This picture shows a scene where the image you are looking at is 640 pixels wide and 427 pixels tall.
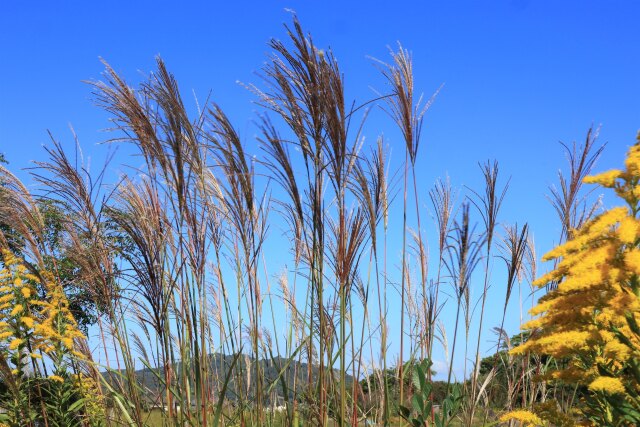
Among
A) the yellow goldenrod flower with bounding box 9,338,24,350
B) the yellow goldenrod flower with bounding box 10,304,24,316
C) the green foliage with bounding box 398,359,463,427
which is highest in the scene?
the yellow goldenrod flower with bounding box 10,304,24,316

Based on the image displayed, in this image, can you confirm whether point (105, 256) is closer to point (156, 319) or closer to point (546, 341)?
point (156, 319)

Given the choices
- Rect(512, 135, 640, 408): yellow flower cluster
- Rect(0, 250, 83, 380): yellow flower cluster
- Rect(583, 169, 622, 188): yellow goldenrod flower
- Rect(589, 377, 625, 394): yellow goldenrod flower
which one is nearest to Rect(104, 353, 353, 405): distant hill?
Rect(0, 250, 83, 380): yellow flower cluster

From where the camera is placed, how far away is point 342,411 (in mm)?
2469

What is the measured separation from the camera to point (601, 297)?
2.01m

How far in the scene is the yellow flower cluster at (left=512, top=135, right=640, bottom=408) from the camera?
6.16 feet

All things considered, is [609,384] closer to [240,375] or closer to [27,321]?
[240,375]

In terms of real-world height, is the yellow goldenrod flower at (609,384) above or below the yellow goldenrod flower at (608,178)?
below

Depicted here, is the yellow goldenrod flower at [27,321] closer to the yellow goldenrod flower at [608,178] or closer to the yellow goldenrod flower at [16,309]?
the yellow goldenrod flower at [16,309]

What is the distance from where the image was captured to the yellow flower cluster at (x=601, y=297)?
6.16 feet

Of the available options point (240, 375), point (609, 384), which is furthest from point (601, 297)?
point (240, 375)

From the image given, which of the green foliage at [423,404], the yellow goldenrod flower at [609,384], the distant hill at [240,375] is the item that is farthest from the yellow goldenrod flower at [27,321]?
the yellow goldenrod flower at [609,384]

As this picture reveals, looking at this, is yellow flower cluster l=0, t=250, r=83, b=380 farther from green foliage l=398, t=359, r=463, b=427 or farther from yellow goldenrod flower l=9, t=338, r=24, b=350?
green foliage l=398, t=359, r=463, b=427

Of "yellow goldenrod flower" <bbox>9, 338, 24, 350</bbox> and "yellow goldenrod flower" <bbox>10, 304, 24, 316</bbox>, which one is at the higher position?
"yellow goldenrod flower" <bbox>10, 304, 24, 316</bbox>

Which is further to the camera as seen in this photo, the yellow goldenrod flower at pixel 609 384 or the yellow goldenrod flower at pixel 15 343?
the yellow goldenrod flower at pixel 15 343
